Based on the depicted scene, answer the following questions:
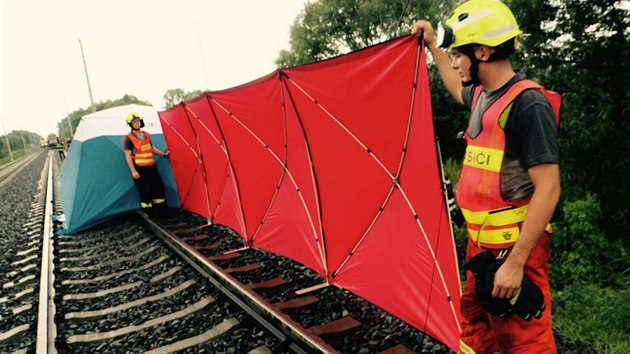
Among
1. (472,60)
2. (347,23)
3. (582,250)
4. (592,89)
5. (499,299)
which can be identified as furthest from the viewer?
(347,23)

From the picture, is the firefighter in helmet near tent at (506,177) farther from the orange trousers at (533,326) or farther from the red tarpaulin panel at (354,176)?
the red tarpaulin panel at (354,176)

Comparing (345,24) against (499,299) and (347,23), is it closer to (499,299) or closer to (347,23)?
(347,23)

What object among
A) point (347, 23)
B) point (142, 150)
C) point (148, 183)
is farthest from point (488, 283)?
point (347, 23)

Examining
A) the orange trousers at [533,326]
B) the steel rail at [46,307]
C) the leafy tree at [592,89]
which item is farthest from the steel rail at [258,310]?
the leafy tree at [592,89]

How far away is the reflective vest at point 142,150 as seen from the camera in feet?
26.8

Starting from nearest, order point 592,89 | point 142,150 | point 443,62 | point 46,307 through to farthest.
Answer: point 443,62 → point 46,307 → point 592,89 → point 142,150

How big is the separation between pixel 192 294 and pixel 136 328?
0.80m

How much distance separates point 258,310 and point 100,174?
20.0ft

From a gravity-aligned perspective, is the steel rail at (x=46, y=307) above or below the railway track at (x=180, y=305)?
above

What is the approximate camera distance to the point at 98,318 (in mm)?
4375

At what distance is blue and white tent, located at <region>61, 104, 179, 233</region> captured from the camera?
809 centimetres

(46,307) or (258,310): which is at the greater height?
(46,307)

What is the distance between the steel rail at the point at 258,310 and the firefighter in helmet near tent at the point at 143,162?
2872 mm

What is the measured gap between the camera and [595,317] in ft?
12.9
